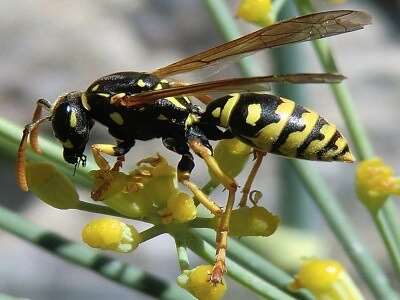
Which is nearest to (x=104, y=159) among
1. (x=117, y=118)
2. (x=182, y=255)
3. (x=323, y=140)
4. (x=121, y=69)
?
(x=117, y=118)

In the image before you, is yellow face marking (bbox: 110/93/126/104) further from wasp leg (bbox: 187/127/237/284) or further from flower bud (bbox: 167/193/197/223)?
flower bud (bbox: 167/193/197/223)

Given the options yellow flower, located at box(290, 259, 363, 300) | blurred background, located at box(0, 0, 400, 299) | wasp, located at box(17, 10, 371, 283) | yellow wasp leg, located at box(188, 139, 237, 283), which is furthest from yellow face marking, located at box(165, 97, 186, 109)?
blurred background, located at box(0, 0, 400, 299)

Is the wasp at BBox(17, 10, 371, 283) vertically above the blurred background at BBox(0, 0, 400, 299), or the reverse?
the blurred background at BBox(0, 0, 400, 299)

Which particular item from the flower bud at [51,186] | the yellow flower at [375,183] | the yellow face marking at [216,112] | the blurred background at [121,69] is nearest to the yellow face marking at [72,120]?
the flower bud at [51,186]

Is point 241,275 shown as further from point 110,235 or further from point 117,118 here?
point 117,118

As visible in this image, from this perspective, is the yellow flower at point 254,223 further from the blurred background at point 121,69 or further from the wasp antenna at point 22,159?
the blurred background at point 121,69

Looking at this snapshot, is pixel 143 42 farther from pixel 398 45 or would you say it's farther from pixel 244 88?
pixel 244 88

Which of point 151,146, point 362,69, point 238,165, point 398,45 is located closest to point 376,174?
point 238,165
